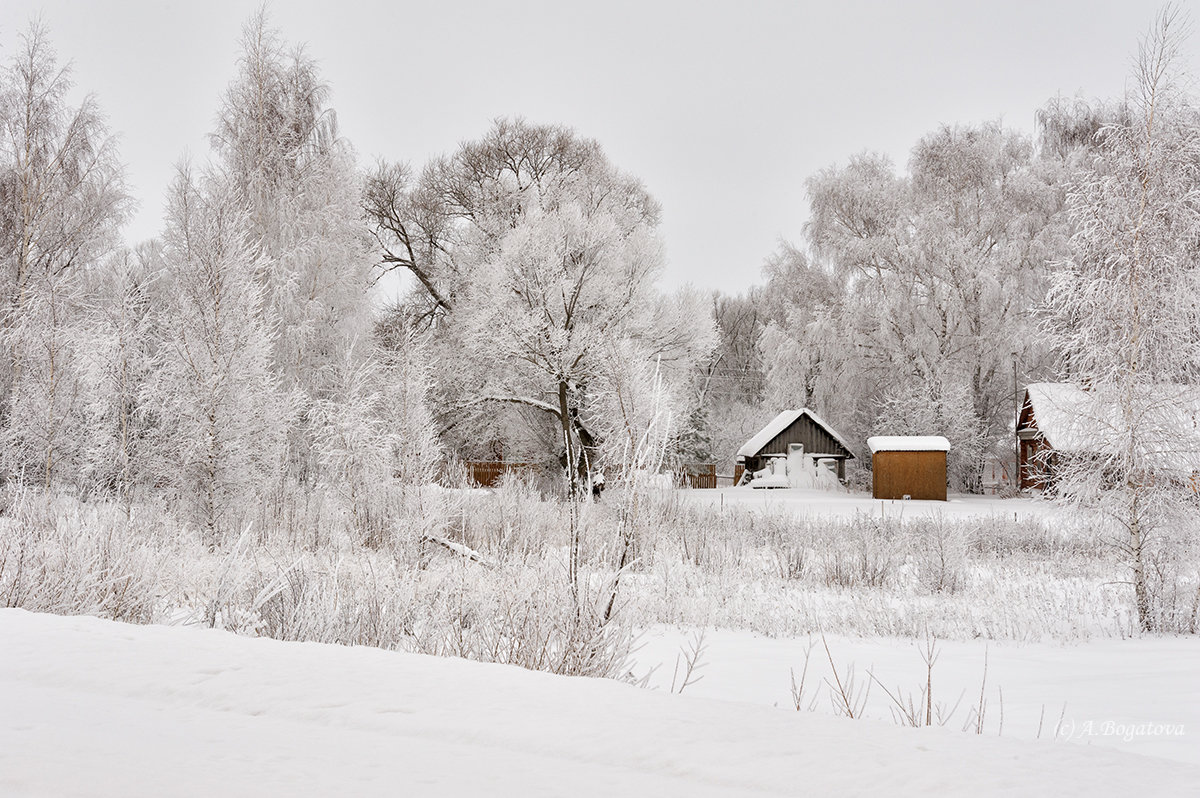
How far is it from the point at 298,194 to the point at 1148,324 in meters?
17.7

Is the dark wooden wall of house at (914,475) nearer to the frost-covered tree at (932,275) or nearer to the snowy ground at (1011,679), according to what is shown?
the frost-covered tree at (932,275)

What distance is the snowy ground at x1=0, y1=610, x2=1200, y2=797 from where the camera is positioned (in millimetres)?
1778

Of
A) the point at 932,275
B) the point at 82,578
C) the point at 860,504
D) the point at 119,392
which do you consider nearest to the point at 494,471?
the point at 860,504

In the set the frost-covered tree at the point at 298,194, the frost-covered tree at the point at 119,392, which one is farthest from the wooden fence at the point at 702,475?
the frost-covered tree at the point at 119,392

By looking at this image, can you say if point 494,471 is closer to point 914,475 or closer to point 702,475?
point 702,475

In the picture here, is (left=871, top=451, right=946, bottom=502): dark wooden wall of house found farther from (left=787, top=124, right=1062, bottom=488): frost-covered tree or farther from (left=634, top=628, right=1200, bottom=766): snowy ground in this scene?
(left=634, top=628, right=1200, bottom=766): snowy ground

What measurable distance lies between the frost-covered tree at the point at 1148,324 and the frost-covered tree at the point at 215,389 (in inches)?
458

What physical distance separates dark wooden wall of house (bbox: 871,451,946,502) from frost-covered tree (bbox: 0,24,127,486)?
76.6 ft

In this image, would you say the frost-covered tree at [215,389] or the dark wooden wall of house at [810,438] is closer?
the frost-covered tree at [215,389]

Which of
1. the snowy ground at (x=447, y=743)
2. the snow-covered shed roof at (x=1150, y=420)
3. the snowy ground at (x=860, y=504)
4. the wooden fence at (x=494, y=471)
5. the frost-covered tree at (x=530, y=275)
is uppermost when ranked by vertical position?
the frost-covered tree at (x=530, y=275)

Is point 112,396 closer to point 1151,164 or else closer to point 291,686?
point 291,686

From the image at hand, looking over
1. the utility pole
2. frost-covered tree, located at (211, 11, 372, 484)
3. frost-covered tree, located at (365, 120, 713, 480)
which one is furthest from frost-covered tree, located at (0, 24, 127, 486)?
the utility pole

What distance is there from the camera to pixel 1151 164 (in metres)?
9.31

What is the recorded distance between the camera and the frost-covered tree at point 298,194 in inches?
739
